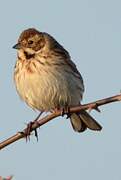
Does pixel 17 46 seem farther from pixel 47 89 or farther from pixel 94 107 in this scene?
pixel 94 107

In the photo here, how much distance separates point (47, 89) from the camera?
7.54 m

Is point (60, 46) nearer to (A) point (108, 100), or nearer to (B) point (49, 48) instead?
(B) point (49, 48)

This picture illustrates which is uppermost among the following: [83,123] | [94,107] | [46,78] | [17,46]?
[94,107]

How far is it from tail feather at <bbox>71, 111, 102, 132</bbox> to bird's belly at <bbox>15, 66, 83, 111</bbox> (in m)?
0.35

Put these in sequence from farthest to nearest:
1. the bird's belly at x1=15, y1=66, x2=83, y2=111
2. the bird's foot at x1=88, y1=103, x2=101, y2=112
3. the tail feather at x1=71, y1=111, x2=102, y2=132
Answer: the tail feather at x1=71, y1=111, x2=102, y2=132, the bird's belly at x1=15, y1=66, x2=83, y2=111, the bird's foot at x1=88, y1=103, x2=101, y2=112

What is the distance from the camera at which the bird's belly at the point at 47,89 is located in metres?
7.49

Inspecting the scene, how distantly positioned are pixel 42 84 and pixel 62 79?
1.17ft

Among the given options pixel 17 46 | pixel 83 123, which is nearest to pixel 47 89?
pixel 17 46

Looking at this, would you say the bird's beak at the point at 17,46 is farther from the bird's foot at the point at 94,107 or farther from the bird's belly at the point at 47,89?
the bird's foot at the point at 94,107

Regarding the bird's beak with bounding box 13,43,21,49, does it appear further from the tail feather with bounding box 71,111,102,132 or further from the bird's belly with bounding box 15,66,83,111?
the tail feather with bounding box 71,111,102,132

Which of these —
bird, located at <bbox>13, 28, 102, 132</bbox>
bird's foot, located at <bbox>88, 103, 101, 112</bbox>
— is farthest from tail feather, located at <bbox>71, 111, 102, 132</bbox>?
bird's foot, located at <bbox>88, 103, 101, 112</bbox>

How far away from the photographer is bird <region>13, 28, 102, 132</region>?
24.7 ft

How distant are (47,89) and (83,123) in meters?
1.07

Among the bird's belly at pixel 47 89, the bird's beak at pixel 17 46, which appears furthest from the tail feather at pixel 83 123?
the bird's beak at pixel 17 46
